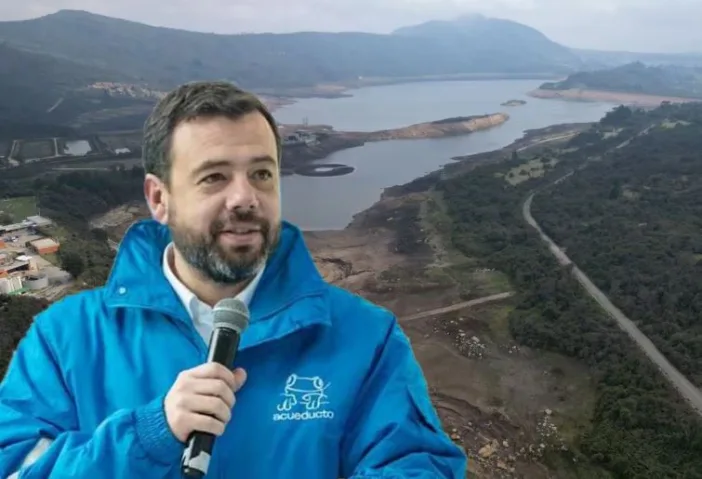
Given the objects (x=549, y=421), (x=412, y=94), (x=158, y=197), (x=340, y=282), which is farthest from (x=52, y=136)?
(x=412, y=94)

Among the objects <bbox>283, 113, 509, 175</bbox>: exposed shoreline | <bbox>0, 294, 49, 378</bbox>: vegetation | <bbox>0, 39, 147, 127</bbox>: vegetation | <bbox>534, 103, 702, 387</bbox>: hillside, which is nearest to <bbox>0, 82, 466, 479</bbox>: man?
<bbox>0, 294, 49, 378</bbox>: vegetation

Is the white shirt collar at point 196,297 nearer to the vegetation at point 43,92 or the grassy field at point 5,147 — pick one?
the grassy field at point 5,147

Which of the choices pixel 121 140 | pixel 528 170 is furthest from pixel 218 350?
pixel 121 140

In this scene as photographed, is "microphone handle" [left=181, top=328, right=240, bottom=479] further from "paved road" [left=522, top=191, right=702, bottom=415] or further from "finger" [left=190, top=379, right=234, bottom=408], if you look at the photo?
"paved road" [left=522, top=191, right=702, bottom=415]

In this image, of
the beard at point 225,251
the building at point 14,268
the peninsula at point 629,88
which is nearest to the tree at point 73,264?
the building at point 14,268

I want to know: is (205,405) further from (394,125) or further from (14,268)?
(394,125)

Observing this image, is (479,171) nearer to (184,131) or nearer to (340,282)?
(340,282)
